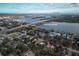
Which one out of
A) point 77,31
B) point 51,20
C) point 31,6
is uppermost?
point 31,6

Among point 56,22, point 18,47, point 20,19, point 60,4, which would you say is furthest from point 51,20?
point 18,47

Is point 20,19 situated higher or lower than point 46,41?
higher

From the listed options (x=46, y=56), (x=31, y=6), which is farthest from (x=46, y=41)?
(x=31, y=6)

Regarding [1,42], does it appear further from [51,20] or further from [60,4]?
[60,4]

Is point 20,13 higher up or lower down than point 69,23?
higher up

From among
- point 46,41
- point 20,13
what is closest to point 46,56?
point 46,41

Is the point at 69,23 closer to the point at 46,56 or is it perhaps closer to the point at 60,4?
the point at 60,4

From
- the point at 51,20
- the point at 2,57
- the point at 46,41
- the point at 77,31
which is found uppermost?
the point at 51,20
